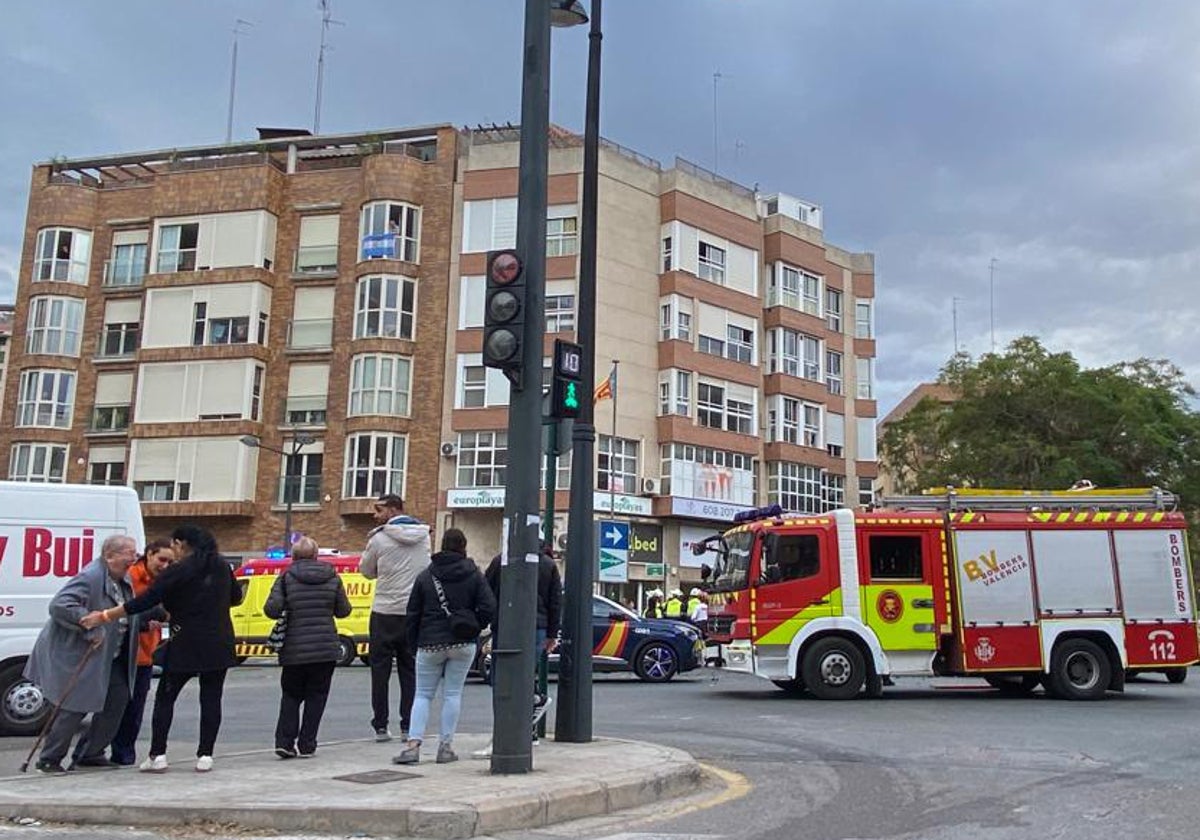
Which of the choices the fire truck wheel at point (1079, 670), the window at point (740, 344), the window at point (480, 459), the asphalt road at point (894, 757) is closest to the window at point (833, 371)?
the window at point (740, 344)

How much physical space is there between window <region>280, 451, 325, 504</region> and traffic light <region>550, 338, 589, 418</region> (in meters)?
34.1

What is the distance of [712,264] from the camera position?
45.2 meters

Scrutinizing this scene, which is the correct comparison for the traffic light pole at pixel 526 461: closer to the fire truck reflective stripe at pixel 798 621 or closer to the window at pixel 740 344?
the fire truck reflective stripe at pixel 798 621

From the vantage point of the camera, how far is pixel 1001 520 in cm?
1554

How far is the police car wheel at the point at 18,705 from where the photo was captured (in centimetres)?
1045

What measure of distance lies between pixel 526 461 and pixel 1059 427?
122 feet

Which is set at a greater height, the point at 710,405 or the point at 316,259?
the point at 316,259

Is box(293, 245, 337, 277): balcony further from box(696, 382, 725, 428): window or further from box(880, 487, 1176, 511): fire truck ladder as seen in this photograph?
box(880, 487, 1176, 511): fire truck ladder

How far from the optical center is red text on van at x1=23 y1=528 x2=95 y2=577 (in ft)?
35.8

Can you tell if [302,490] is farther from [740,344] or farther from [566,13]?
[566,13]

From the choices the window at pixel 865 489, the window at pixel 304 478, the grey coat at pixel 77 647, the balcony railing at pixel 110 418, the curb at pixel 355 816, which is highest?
the balcony railing at pixel 110 418

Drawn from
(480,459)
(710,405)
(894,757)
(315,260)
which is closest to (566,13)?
(894,757)

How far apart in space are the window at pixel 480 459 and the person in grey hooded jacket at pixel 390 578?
3038 cm

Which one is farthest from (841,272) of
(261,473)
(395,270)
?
(261,473)
